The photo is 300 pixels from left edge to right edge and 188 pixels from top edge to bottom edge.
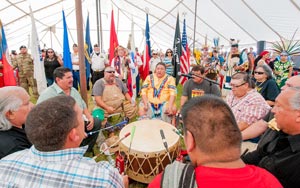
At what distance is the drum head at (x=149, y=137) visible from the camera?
2453 mm

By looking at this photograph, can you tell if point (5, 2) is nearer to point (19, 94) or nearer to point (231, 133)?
point (19, 94)

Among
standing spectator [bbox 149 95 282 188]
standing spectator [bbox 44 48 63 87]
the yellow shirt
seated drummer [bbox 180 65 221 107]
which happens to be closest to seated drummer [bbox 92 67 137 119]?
the yellow shirt

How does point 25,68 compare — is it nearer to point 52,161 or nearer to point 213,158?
point 52,161

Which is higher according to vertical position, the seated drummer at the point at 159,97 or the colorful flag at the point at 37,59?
the colorful flag at the point at 37,59

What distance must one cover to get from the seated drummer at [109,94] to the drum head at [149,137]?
1476 mm

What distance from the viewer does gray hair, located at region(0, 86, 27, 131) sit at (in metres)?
1.72

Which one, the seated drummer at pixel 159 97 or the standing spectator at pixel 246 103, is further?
the seated drummer at pixel 159 97

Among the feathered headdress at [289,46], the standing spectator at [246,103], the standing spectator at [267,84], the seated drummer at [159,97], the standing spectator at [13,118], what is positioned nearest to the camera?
the standing spectator at [13,118]

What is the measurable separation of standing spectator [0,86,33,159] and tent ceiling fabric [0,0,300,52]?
5793 mm

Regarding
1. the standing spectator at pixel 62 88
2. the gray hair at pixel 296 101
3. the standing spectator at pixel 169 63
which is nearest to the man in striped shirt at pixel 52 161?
the gray hair at pixel 296 101

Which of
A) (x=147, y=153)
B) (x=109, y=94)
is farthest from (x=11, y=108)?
(x=109, y=94)

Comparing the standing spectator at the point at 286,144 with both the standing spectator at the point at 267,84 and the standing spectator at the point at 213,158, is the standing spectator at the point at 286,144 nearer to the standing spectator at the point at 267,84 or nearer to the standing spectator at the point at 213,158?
the standing spectator at the point at 213,158

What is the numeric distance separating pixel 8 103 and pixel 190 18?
9.95 metres

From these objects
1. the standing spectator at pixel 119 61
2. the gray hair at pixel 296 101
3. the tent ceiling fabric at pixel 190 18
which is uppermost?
the tent ceiling fabric at pixel 190 18
